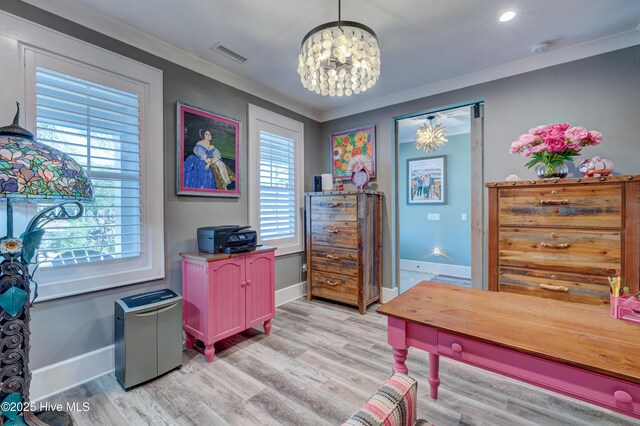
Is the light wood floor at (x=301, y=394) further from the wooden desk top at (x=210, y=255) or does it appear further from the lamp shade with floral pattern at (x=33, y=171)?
the lamp shade with floral pattern at (x=33, y=171)

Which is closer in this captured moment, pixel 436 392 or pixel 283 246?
pixel 436 392

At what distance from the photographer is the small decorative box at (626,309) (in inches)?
47.0

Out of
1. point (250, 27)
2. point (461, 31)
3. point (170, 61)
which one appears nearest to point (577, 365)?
point (461, 31)

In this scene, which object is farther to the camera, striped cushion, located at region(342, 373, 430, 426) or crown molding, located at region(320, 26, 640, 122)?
crown molding, located at region(320, 26, 640, 122)

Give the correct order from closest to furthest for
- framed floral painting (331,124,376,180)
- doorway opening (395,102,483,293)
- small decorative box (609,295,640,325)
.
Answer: small decorative box (609,295,640,325) < framed floral painting (331,124,376,180) < doorway opening (395,102,483,293)

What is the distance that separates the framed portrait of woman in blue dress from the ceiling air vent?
56 cm

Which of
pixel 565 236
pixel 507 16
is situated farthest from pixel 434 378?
pixel 507 16

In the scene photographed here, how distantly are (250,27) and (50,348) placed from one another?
2.71 meters

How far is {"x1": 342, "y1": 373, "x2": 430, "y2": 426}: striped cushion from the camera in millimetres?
696

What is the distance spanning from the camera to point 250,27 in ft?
7.03

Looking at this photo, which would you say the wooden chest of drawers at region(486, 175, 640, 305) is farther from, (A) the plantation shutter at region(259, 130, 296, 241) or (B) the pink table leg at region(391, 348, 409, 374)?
(A) the plantation shutter at region(259, 130, 296, 241)

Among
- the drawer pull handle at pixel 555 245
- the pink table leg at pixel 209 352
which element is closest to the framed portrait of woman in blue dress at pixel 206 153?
the pink table leg at pixel 209 352

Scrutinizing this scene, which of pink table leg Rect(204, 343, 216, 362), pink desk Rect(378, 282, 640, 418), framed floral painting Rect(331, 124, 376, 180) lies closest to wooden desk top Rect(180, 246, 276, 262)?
pink table leg Rect(204, 343, 216, 362)

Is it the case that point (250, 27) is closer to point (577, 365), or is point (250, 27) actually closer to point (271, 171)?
point (271, 171)
